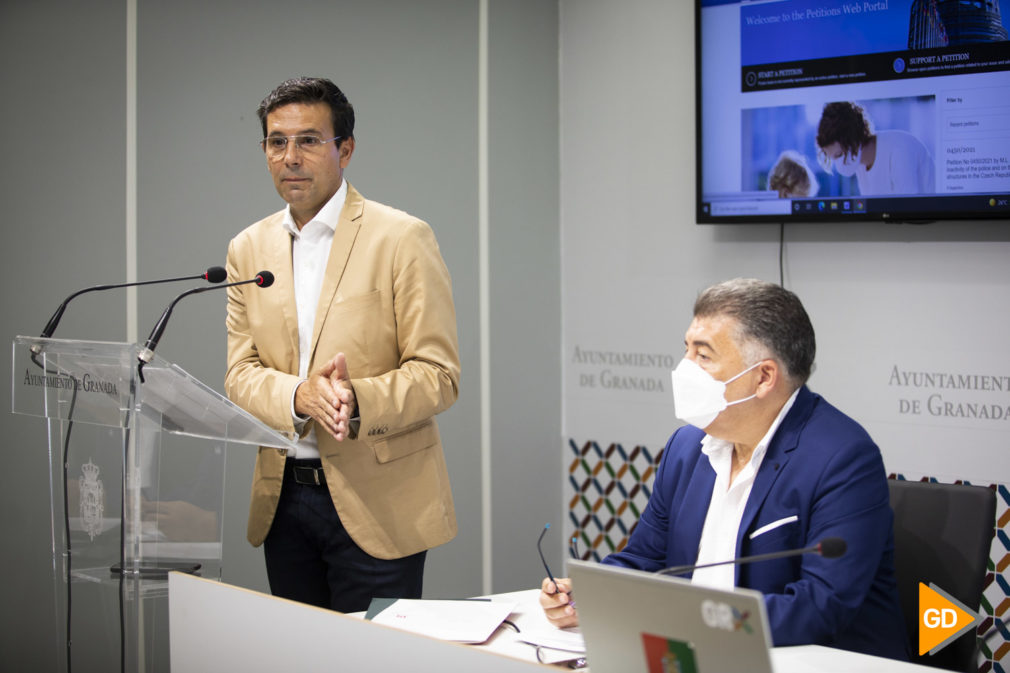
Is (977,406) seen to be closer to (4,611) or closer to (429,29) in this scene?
(429,29)

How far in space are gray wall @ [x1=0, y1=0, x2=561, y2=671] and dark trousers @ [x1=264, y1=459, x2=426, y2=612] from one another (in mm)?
609

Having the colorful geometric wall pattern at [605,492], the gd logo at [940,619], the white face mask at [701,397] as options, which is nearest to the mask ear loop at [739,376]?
the white face mask at [701,397]

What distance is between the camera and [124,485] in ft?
5.89

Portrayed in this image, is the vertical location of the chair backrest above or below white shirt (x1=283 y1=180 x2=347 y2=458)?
below

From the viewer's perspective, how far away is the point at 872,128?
3434 mm

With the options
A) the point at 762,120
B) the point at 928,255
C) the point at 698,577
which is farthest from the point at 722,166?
the point at 698,577

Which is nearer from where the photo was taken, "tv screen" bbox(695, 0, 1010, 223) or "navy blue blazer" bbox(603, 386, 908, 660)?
"navy blue blazer" bbox(603, 386, 908, 660)

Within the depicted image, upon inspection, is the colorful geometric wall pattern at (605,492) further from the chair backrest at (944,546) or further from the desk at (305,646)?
the desk at (305,646)

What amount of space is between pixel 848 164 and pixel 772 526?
1907mm

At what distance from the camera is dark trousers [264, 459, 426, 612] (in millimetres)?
2502

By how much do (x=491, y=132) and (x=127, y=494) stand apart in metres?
2.60

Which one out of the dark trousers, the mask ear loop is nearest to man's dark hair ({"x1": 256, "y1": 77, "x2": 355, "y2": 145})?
the dark trousers

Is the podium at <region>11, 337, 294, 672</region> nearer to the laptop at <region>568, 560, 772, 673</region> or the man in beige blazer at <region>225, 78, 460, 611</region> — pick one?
the man in beige blazer at <region>225, 78, 460, 611</region>

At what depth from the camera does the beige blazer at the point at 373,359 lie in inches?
97.5
